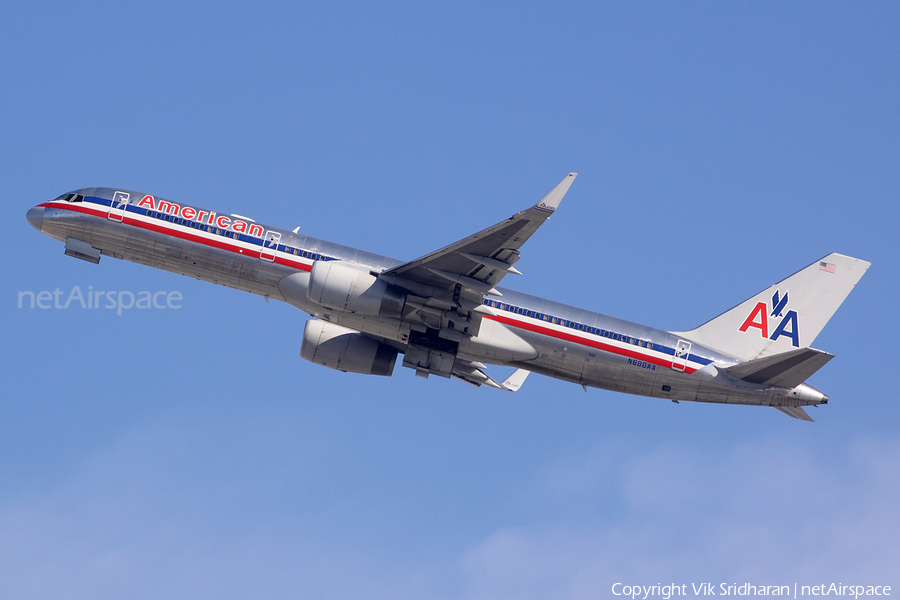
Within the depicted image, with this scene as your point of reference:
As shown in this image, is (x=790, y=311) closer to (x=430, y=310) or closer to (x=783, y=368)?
(x=783, y=368)

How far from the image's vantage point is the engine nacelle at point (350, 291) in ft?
120

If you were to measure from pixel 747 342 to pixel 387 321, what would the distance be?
18.1 meters

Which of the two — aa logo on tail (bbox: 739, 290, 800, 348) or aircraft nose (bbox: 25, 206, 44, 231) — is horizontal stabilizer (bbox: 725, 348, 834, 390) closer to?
aa logo on tail (bbox: 739, 290, 800, 348)

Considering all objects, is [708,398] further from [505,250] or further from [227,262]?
[227,262]

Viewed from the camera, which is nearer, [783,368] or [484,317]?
[783,368]

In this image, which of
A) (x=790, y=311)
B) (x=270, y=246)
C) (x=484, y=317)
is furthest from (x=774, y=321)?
(x=270, y=246)

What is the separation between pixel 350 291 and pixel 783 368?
760 inches

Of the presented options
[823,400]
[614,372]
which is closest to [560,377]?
[614,372]

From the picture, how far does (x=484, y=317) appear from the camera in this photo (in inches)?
1544

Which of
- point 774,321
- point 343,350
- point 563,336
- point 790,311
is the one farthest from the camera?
point 790,311

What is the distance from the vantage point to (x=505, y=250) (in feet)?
115

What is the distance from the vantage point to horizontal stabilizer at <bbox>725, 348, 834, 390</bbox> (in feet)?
120

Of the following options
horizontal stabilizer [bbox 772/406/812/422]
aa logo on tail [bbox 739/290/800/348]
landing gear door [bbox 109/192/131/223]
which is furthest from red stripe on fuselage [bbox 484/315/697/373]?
landing gear door [bbox 109/192/131/223]

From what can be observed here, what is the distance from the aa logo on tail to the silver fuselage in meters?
4.06
